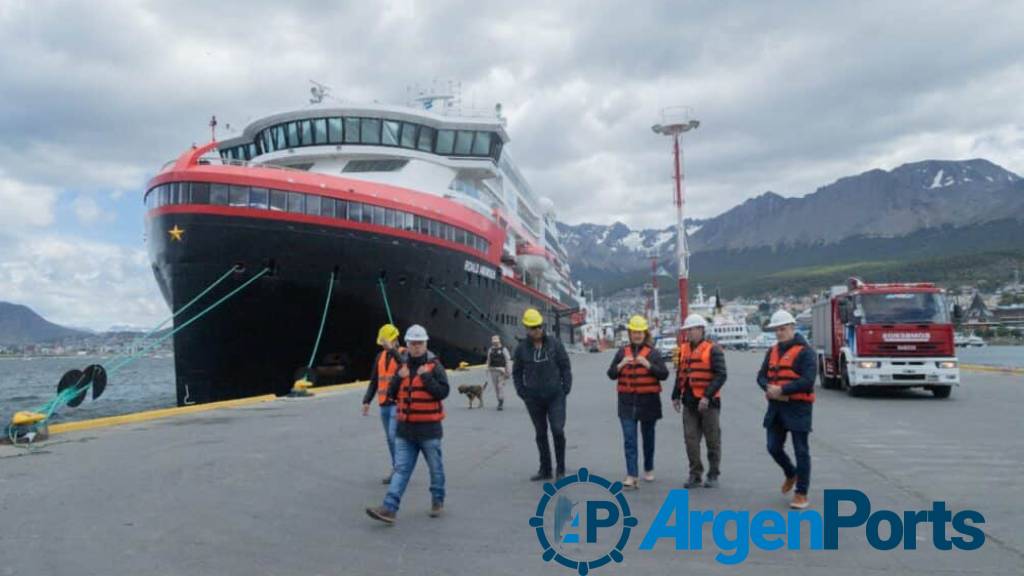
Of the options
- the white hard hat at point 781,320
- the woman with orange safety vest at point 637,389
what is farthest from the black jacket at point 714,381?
the white hard hat at point 781,320

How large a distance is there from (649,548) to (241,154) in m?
26.2

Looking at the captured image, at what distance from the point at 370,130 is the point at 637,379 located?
19755 mm

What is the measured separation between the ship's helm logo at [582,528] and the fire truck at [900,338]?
1086 centimetres

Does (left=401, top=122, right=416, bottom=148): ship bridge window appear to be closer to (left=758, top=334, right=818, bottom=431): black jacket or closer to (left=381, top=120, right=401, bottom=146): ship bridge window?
(left=381, top=120, right=401, bottom=146): ship bridge window

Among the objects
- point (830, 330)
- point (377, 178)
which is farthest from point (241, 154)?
point (830, 330)

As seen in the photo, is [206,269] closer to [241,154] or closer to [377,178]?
[377,178]

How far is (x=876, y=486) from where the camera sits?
21.3 feet

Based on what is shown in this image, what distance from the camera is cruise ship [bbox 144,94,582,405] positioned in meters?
17.5

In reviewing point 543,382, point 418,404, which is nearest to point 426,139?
point 543,382

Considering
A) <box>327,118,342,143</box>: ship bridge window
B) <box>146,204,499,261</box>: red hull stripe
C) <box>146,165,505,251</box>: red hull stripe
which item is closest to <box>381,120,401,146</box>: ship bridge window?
<box>327,118,342,143</box>: ship bridge window

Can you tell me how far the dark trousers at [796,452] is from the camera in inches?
224

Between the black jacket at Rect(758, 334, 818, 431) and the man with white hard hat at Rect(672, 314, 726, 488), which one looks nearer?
the black jacket at Rect(758, 334, 818, 431)

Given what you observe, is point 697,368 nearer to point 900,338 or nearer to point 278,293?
point 900,338

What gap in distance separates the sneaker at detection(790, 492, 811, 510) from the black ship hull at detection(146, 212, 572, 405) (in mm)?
14498
